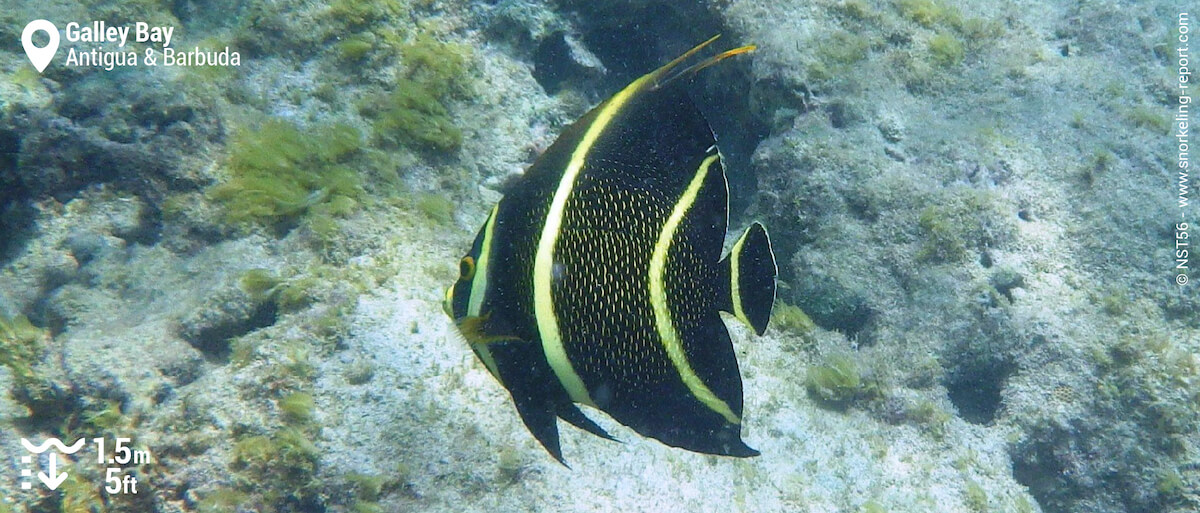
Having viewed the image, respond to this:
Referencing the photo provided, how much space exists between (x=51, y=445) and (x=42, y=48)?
98.9 inches

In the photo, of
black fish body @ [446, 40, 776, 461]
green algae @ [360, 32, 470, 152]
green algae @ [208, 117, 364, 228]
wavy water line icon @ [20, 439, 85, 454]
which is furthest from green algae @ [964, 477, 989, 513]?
wavy water line icon @ [20, 439, 85, 454]

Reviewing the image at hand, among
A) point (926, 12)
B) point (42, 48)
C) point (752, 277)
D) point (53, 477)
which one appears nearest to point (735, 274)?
point (752, 277)

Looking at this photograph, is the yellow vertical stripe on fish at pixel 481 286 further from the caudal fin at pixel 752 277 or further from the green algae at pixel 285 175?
the green algae at pixel 285 175

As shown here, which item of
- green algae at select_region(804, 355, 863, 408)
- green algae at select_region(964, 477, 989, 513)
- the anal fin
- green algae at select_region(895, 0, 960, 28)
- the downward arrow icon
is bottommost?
green algae at select_region(964, 477, 989, 513)

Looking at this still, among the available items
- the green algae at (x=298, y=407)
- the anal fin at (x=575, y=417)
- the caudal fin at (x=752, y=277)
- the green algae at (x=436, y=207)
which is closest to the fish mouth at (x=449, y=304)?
the anal fin at (x=575, y=417)

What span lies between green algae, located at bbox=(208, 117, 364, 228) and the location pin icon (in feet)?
4.10

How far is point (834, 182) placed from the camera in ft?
11.4

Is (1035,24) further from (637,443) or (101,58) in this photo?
(101,58)

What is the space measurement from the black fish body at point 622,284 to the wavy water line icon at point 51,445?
2.54 meters

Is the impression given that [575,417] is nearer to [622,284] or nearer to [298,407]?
[622,284]

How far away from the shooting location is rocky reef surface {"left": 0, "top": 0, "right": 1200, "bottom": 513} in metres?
2.50

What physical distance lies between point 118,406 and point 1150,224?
5.35 metres

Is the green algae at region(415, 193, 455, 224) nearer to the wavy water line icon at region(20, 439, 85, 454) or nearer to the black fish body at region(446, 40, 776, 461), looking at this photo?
the wavy water line icon at region(20, 439, 85, 454)

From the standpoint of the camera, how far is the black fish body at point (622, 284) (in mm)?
789
